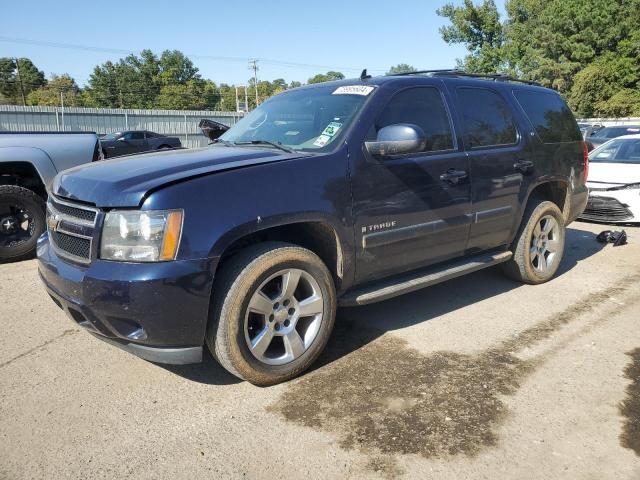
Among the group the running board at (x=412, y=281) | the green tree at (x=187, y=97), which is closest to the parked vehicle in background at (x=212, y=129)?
the running board at (x=412, y=281)

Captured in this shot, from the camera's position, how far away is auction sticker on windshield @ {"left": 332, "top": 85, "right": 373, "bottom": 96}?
12.3 feet

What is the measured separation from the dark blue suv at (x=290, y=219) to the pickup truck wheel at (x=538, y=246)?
23 centimetres

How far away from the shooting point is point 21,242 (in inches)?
239

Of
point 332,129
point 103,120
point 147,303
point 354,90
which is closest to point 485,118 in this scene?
point 354,90

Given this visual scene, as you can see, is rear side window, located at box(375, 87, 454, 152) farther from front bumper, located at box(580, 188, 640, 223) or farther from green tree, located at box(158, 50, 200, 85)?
green tree, located at box(158, 50, 200, 85)

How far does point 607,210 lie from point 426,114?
5490 mm

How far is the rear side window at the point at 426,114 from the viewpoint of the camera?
3793mm

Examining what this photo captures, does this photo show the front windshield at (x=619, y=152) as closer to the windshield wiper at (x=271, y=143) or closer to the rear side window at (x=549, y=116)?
A: the rear side window at (x=549, y=116)

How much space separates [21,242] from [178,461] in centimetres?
461

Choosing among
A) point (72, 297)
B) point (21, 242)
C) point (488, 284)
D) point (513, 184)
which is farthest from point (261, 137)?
point (21, 242)

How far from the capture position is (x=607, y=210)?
8.09 metres

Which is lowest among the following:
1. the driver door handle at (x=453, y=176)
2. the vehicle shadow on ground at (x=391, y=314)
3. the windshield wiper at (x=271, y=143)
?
the vehicle shadow on ground at (x=391, y=314)

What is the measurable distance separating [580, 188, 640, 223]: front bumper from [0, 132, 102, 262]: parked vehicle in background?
7.35 metres

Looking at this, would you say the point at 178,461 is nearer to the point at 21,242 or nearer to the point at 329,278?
the point at 329,278
